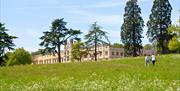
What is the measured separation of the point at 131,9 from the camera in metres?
120

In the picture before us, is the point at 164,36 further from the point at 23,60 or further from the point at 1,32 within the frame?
the point at 23,60

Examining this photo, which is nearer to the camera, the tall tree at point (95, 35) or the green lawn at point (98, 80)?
the green lawn at point (98, 80)

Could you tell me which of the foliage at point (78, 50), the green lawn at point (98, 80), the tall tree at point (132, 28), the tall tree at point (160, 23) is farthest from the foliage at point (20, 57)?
the green lawn at point (98, 80)

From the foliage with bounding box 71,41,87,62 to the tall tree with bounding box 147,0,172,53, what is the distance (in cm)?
2324

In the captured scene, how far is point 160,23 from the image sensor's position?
114 m

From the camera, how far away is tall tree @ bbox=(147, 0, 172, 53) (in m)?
114

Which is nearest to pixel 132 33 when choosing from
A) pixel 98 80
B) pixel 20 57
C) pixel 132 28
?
pixel 132 28

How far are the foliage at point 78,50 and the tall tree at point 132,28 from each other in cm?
1622

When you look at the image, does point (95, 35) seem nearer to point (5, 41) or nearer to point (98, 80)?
point (5, 41)

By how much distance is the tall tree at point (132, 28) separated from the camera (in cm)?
11912

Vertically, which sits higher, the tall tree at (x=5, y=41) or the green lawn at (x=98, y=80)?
the tall tree at (x=5, y=41)

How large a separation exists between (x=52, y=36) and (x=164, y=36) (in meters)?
25.8

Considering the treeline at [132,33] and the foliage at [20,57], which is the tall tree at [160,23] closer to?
the treeline at [132,33]

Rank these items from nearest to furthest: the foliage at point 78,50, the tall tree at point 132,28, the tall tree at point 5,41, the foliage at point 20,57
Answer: the tall tree at point 5,41, the tall tree at point 132,28, the foliage at point 78,50, the foliage at point 20,57
